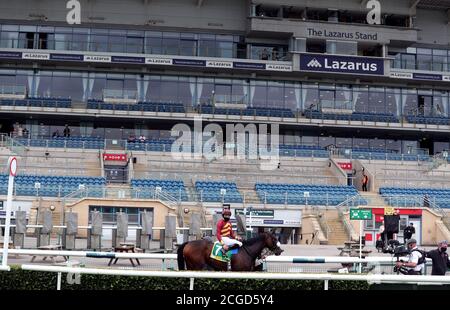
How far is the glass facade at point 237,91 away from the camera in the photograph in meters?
49.2

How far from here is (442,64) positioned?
5272cm

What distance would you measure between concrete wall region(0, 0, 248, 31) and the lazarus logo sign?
5.94 metres

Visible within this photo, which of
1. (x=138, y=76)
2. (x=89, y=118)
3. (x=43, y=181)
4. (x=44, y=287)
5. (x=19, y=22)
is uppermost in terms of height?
(x=19, y=22)

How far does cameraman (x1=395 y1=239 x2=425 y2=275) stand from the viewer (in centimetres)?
1336

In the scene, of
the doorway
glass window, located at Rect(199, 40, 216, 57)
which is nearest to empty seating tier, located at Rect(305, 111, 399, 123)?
the doorway

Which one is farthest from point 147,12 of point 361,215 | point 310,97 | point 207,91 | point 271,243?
point 271,243

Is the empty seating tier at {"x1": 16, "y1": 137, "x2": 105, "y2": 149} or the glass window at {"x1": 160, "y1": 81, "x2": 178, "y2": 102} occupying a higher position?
the glass window at {"x1": 160, "y1": 81, "x2": 178, "y2": 102}

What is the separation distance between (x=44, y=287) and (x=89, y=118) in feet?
129

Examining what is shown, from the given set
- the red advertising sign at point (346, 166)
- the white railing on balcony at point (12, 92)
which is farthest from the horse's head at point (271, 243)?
the white railing on balcony at point (12, 92)

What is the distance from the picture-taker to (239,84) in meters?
50.9

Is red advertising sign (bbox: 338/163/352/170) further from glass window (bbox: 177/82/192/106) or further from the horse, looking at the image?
the horse
